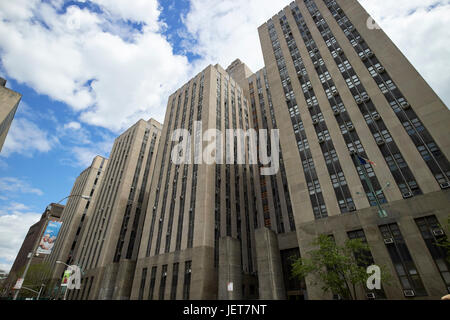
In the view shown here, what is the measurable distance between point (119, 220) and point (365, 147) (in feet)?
200

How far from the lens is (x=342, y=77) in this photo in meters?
41.3

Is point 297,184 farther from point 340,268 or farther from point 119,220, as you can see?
point 119,220

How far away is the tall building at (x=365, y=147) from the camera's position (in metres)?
26.8

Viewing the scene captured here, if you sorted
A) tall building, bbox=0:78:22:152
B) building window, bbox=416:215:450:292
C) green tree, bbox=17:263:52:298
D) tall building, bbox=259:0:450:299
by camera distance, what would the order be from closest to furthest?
1. building window, bbox=416:215:450:292
2. tall building, bbox=0:78:22:152
3. tall building, bbox=259:0:450:299
4. green tree, bbox=17:263:52:298

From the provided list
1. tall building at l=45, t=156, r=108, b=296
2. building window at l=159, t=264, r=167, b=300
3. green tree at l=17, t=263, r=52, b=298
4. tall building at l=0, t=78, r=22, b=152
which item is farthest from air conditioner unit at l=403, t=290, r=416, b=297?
green tree at l=17, t=263, r=52, b=298

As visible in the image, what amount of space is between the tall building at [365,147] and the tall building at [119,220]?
148ft

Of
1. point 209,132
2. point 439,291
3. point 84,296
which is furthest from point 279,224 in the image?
point 84,296

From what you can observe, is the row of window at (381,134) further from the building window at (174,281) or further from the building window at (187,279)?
the building window at (174,281)

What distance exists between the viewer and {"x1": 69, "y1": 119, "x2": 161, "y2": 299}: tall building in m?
54.9

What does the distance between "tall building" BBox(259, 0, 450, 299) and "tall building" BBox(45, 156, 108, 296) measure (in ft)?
222

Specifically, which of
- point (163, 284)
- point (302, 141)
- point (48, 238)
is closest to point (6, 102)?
point (48, 238)

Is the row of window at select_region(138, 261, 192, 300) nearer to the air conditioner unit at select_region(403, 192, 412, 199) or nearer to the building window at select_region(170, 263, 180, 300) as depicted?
the building window at select_region(170, 263, 180, 300)

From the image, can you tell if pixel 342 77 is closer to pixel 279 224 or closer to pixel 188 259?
pixel 279 224
